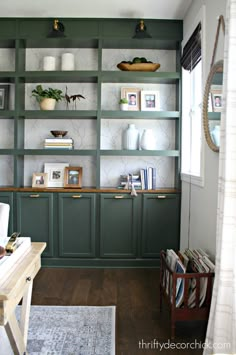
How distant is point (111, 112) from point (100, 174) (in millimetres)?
766

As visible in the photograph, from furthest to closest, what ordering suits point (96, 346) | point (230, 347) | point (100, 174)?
point (100, 174), point (96, 346), point (230, 347)

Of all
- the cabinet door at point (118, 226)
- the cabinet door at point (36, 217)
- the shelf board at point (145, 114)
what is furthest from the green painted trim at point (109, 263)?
the shelf board at point (145, 114)

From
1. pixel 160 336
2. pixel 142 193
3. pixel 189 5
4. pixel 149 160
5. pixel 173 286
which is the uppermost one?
pixel 189 5

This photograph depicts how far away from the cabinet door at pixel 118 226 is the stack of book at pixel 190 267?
1.10 meters

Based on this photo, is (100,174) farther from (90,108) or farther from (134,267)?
(134,267)

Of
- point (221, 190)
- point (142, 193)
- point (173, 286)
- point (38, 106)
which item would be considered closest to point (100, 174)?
point (142, 193)

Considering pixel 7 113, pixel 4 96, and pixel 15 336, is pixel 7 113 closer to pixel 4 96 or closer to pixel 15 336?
pixel 4 96

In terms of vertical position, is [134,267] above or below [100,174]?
below

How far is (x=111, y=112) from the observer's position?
357 cm

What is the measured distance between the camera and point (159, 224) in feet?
11.8

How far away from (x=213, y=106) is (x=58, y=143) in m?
1.88

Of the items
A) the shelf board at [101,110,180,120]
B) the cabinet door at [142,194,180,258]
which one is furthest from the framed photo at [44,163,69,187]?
the cabinet door at [142,194,180,258]

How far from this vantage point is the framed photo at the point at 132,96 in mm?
3765

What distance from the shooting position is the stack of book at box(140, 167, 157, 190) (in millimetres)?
3664
